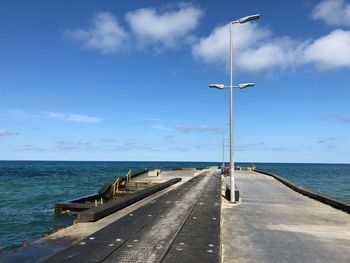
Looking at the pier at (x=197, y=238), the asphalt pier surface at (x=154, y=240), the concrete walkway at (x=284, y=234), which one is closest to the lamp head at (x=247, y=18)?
the concrete walkway at (x=284, y=234)

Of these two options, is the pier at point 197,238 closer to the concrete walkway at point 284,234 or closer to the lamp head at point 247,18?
the concrete walkway at point 284,234

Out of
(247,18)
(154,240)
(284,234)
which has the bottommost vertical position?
(284,234)

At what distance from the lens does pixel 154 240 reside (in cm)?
977

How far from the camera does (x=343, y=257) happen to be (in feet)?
29.3

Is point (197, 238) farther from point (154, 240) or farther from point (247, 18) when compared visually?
point (247, 18)

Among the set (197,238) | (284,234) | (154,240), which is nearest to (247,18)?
(284,234)

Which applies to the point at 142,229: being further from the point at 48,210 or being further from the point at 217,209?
the point at 48,210

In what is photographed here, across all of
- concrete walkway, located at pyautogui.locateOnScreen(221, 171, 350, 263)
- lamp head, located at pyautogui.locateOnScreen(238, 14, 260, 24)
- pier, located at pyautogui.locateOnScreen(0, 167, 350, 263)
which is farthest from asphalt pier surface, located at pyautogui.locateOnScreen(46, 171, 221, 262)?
lamp head, located at pyautogui.locateOnScreen(238, 14, 260, 24)

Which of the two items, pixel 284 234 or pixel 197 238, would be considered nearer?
pixel 197 238

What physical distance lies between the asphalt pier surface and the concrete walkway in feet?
1.84

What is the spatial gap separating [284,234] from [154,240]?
449 centimetres

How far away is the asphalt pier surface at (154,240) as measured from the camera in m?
8.15

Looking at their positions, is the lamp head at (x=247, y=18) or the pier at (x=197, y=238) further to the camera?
the lamp head at (x=247, y=18)

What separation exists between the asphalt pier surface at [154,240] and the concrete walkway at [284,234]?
0.56 m
